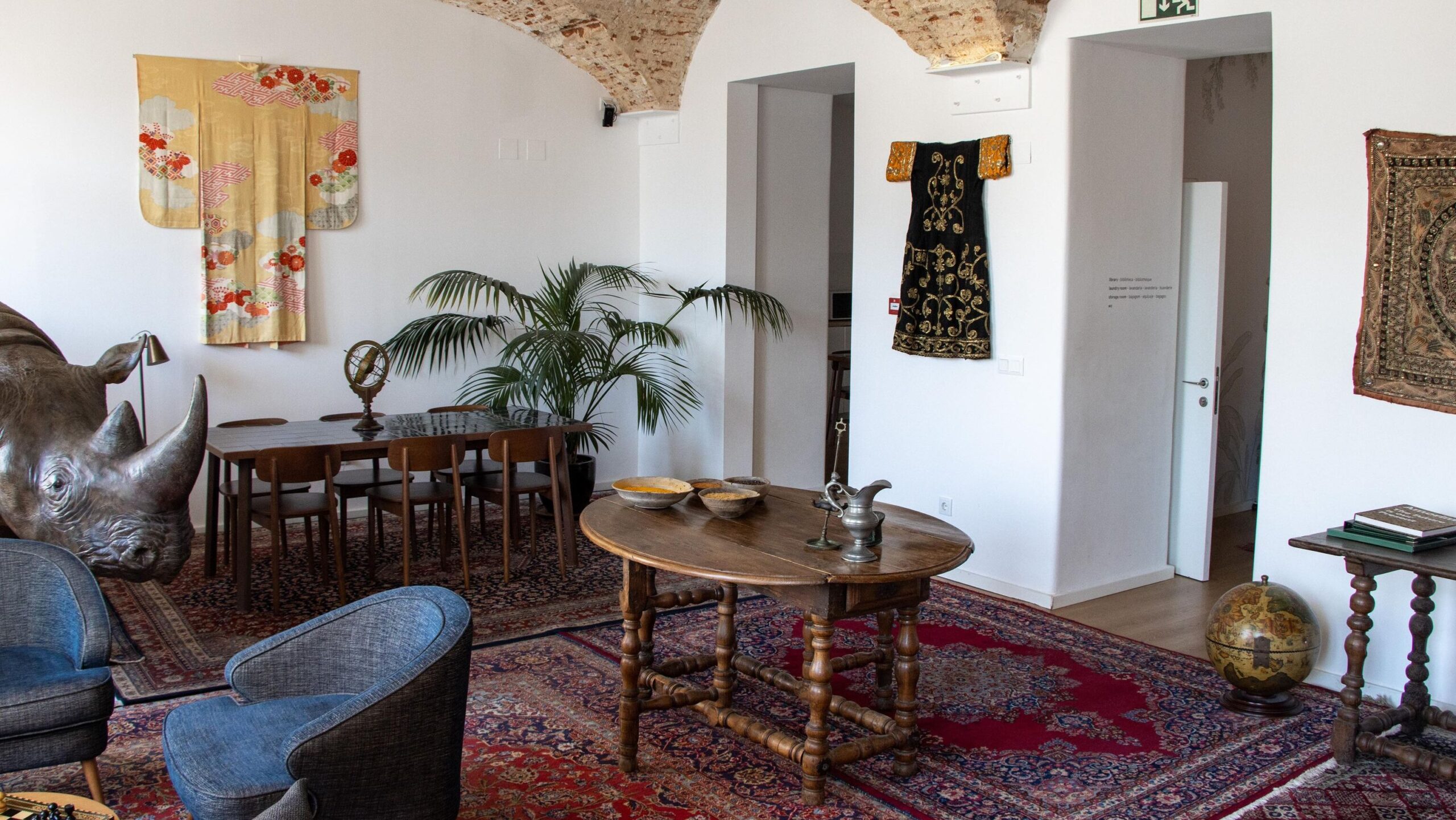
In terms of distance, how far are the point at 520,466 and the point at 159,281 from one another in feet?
8.89

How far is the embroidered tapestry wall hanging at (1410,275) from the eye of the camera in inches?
164

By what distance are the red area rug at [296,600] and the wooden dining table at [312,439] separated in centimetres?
15

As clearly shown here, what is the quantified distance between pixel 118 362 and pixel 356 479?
6.12 ft

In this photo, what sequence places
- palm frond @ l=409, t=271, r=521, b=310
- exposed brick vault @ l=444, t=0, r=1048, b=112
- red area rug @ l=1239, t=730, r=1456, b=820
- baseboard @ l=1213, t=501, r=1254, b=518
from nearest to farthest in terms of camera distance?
red area rug @ l=1239, t=730, r=1456, b=820 → palm frond @ l=409, t=271, r=521, b=310 → exposed brick vault @ l=444, t=0, r=1048, b=112 → baseboard @ l=1213, t=501, r=1254, b=518

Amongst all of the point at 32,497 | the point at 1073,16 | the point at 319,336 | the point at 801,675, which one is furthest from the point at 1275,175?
the point at 319,336

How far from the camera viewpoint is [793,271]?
26.3 ft

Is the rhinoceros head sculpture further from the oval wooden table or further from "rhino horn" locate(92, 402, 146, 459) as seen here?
the oval wooden table

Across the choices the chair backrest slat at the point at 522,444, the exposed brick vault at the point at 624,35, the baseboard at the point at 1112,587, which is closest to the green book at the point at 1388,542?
the baseboard at the point at 1112,587

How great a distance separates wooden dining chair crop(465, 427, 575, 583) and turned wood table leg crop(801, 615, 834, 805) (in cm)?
264

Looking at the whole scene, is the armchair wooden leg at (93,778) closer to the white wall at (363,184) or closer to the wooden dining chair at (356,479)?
the wooden dining chair at (356,479)

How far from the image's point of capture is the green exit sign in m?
4.96

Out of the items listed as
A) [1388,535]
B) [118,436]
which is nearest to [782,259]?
[1388,535]

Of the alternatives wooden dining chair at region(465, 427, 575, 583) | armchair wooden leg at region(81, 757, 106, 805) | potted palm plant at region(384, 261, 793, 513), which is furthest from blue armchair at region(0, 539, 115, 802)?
potted palm plant at region(384, 261, 793, 513)

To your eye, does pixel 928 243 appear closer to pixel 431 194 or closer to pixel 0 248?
pixel 431 194
